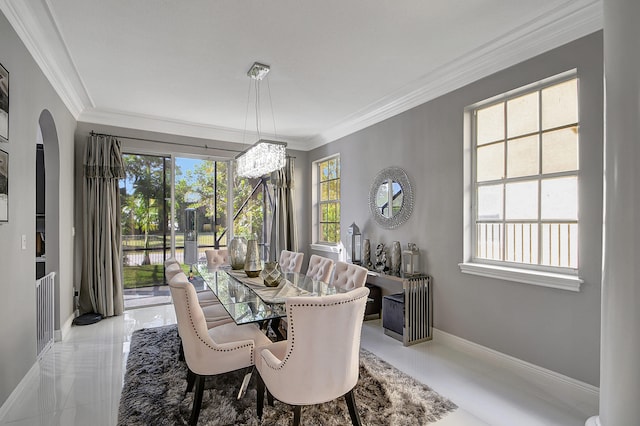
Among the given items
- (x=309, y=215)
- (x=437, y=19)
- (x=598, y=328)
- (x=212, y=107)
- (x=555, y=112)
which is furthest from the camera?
(x=309, y=215)

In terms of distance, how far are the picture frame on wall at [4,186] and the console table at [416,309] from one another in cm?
324

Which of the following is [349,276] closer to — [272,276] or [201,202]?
[272,276]

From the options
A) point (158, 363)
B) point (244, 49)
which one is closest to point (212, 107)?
point (244, 49)

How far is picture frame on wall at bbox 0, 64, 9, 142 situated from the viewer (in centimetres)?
200

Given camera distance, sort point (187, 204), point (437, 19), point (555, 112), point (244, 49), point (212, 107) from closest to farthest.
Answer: point (437, 19) < point (555, 112) < point (244, 49) < point (212, 107) < point (187, 204)

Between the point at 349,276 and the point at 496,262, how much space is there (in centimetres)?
138

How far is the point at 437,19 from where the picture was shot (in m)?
2.33

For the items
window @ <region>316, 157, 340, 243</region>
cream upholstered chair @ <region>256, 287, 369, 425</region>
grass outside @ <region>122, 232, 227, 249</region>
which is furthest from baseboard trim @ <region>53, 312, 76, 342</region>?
window @ <region>316, 157, 340, 243</region>

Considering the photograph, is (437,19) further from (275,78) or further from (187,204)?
(187,204)

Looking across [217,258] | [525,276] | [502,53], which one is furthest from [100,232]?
[502,53]

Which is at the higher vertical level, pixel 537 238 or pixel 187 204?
pixel 187 204

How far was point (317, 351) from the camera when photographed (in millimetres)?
1678

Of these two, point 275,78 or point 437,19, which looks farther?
point 275,78

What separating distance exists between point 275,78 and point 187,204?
2.74 meters
